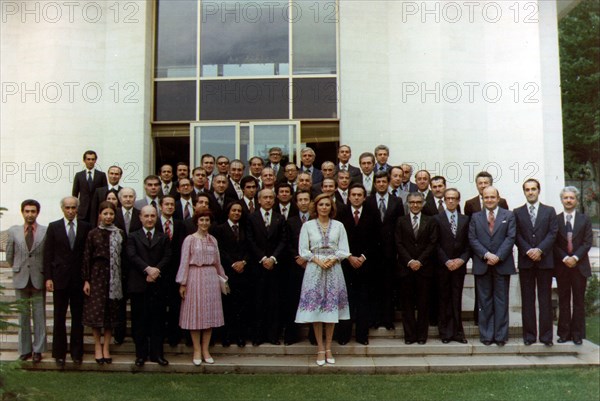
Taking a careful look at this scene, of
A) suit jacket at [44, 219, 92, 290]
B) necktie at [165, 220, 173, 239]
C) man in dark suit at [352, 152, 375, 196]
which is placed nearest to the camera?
suit jacket at [44, 219, 92, 290]

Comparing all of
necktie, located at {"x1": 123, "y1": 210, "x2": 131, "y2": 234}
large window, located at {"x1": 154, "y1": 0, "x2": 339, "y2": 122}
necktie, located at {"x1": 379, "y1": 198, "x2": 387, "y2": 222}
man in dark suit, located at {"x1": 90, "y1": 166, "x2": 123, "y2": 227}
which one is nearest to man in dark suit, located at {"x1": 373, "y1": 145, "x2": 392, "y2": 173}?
necktie, located at {"x1": 379, "y1": 198, "x2": 387, "y2": 222}

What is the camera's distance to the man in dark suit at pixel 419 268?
7672 mm

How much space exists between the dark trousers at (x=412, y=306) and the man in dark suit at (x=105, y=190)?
474 cm

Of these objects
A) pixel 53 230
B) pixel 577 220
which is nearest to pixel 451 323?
pixel 577 220

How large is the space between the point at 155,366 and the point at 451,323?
13.2 feet

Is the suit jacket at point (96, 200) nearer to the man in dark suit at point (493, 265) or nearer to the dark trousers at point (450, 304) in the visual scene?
the dark trousers at point (450, 304)

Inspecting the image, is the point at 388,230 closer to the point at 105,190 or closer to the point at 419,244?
the point at 419,244

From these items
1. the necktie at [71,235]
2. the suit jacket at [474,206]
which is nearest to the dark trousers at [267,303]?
the necktie at [71,235]

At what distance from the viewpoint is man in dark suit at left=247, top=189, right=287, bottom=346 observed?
761 centimetres

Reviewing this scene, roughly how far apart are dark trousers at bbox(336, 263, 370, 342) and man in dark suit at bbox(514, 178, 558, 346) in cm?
217

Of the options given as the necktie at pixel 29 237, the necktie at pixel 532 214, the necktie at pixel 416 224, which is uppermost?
the necktie at pixel 532 214

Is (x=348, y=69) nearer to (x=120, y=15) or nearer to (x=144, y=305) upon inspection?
(x=120, y=15)

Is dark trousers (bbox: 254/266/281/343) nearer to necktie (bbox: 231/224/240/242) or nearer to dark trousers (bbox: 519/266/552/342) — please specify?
A: necktie (bbox: 231/224/240/242)

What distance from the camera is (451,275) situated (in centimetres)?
778
